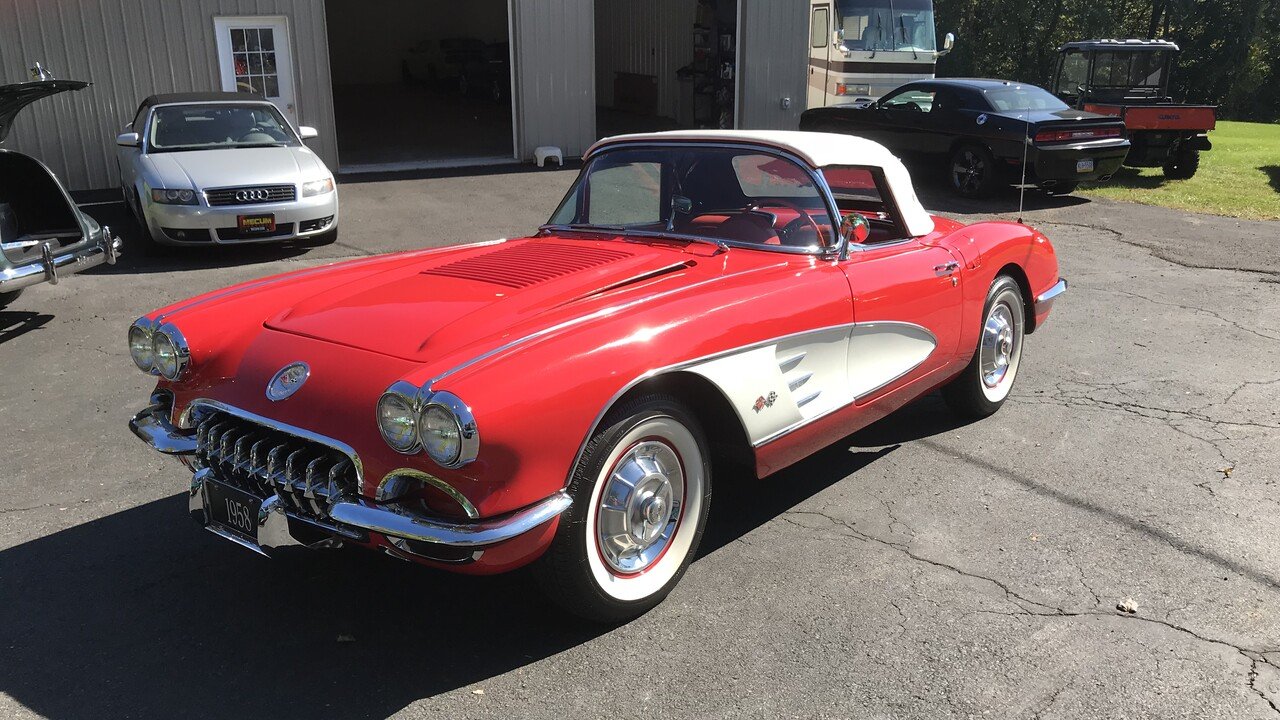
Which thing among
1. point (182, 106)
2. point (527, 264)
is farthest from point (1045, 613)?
point (182, 106)

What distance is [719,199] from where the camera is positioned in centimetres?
445

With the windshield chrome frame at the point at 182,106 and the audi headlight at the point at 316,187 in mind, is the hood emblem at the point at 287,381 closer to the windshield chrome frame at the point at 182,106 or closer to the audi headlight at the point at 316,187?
the audi headlight at the point at 316,187

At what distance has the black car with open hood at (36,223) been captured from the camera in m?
6.89

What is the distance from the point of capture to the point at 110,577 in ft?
12.3

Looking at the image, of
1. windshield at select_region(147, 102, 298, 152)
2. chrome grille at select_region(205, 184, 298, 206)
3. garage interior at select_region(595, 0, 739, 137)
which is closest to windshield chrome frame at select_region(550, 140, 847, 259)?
chrome grille at select_region(205, 184, 298, 206)

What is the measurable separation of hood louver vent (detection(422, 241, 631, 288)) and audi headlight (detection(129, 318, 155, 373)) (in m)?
1.07

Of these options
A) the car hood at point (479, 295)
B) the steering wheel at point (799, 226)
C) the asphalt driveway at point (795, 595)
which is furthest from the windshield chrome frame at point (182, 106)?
the steering wheel at point (799, 226)

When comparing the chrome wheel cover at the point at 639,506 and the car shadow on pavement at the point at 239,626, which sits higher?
the chrome wheel cover at the point at 639,506

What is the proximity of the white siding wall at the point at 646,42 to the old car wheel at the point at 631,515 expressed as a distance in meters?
18.8

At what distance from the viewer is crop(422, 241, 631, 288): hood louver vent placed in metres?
3.87

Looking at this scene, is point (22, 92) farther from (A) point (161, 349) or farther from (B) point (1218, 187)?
(B) point (1218, 187)

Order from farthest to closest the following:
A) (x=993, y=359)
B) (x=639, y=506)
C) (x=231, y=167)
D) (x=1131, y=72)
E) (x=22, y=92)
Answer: (x=1131, y=72) → (x=231, y=167) → (x=22, y=92) → (x=993, y=359) → (x=639, y=506)

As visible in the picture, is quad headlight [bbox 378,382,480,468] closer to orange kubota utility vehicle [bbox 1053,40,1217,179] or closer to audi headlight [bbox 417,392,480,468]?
audi headlight [bbox 417,392,480,468]

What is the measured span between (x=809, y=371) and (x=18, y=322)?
6410 mm
